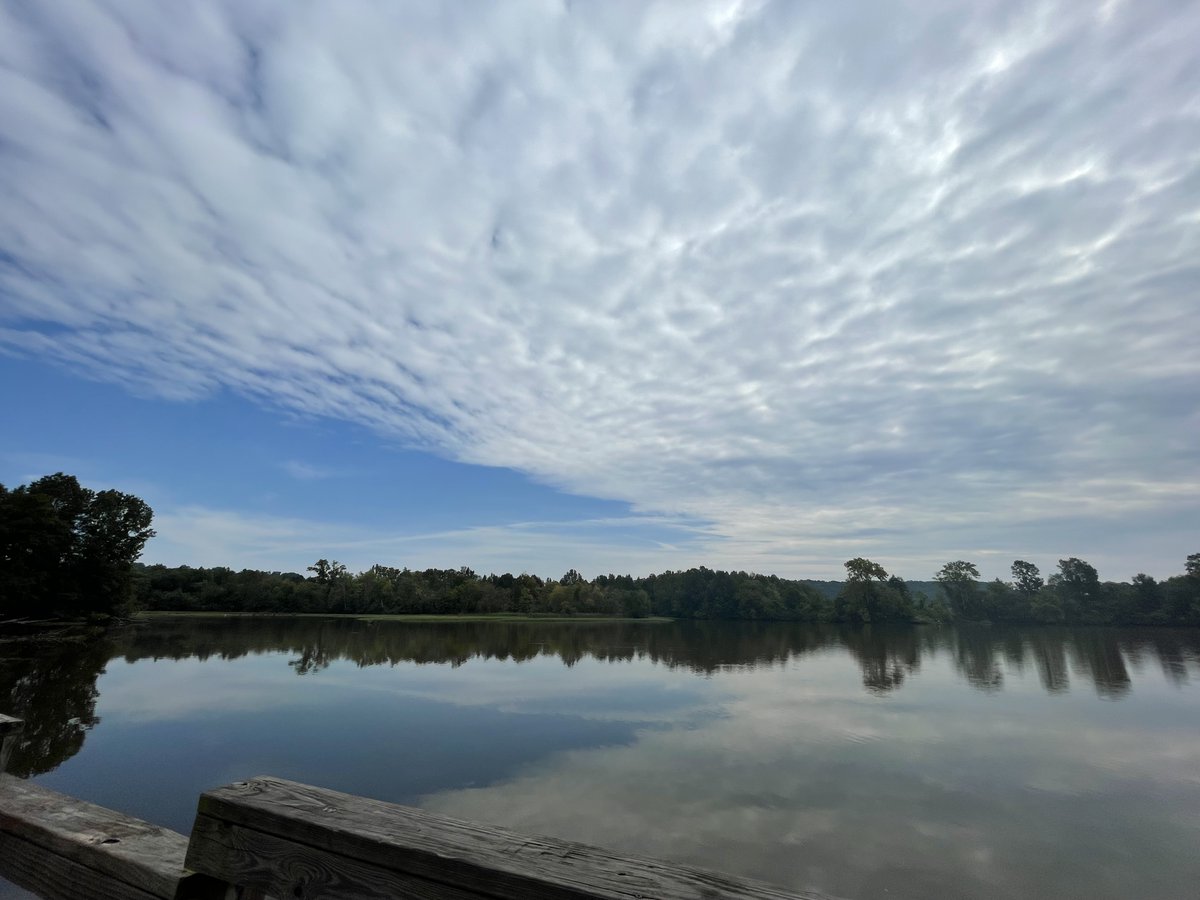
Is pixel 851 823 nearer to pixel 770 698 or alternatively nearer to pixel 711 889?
pixel 711 889

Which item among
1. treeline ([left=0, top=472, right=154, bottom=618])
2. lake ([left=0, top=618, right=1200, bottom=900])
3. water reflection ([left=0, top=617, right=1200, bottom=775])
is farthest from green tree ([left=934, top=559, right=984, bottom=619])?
treeline ([left=0, top=472, right=154, bottom=618])

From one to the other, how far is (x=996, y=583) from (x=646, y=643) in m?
91.2

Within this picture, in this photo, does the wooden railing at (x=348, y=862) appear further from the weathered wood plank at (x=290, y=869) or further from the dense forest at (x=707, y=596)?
the dense forest at (x=707, y=596)

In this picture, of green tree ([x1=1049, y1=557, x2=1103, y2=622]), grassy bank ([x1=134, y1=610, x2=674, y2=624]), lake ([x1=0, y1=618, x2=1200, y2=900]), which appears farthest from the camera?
green tree ([x1=1049, y1=557, x2=1103, y2=622])

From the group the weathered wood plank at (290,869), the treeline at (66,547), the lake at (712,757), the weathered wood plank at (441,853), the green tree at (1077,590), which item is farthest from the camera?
the green tree at (1077,590)

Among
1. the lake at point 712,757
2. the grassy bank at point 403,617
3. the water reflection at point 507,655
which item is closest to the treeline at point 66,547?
the water reflection at point 507,655

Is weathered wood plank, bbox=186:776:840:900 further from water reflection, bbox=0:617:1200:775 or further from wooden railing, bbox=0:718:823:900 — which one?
water reflection, bbox=0:617:1200:775

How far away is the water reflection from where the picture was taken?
758 inches

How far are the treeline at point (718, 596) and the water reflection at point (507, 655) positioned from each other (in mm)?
35161

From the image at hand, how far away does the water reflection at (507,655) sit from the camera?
19250 millimetres

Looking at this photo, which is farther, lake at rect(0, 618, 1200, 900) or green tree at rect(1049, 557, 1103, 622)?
green tree at rect(1049, 557, 1103, 622)

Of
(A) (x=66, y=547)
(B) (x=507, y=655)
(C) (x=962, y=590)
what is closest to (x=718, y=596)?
(C) (x=962, y=590)

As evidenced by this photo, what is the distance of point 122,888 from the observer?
5.77 ft

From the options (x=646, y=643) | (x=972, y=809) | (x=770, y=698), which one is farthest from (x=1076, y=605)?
(x=972, y=809)
